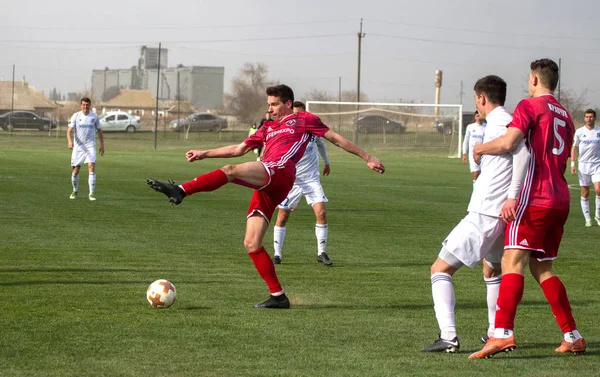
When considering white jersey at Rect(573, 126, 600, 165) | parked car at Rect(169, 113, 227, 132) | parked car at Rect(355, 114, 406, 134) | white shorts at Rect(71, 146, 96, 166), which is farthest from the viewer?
parked car at Rect(169, 113, 227, 132)

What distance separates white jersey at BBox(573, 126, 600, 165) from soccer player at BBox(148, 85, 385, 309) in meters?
9.77

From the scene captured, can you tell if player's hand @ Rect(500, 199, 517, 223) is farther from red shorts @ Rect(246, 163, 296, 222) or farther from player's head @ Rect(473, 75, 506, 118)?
red shorts @ Rect(246, 163, 296, 222)

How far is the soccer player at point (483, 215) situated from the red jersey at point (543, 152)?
102 millimetres

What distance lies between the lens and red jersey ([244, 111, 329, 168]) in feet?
26.6

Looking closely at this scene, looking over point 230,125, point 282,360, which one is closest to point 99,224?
point 282,360

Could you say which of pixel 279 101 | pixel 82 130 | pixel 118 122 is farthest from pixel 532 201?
pixel 118 122

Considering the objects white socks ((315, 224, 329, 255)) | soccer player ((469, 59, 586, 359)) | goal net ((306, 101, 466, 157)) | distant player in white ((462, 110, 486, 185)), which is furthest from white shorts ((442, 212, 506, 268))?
goal net ((306, 101, 466, 157))

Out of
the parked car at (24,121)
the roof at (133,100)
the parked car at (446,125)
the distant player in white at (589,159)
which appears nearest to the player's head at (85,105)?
the distant player in white at (589,159)

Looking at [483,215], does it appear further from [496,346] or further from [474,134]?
[474,134]

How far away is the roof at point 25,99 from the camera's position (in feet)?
251

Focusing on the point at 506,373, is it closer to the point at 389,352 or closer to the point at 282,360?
the point at 389,352

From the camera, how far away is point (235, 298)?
8406 millimetres

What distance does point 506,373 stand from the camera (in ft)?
19.0

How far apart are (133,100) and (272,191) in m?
117
